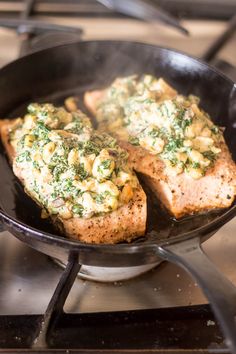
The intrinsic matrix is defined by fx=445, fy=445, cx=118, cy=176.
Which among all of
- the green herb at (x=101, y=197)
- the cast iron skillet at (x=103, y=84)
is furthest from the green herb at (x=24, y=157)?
the green herb at (x=101, y=197)

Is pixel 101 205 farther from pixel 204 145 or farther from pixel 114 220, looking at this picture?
pixel 204 145

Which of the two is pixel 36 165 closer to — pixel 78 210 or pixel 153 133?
pixel 78 210

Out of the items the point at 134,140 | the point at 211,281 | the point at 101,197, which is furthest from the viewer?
the point at 134,140

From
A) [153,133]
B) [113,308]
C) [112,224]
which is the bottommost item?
[113,308]

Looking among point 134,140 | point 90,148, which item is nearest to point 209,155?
point 134,140

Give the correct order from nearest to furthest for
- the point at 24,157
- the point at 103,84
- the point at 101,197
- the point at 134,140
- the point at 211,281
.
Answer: the point at 211,281, the point at 101,197, the point at 24,157, the point at 134,140, the point at 103,84

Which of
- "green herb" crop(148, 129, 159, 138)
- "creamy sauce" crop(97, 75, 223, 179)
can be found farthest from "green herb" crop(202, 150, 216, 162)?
"green herb" crop(148, 129, 159, 138)

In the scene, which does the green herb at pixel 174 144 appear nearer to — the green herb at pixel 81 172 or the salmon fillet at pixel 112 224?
the salmon fillet at pixel 112 224
